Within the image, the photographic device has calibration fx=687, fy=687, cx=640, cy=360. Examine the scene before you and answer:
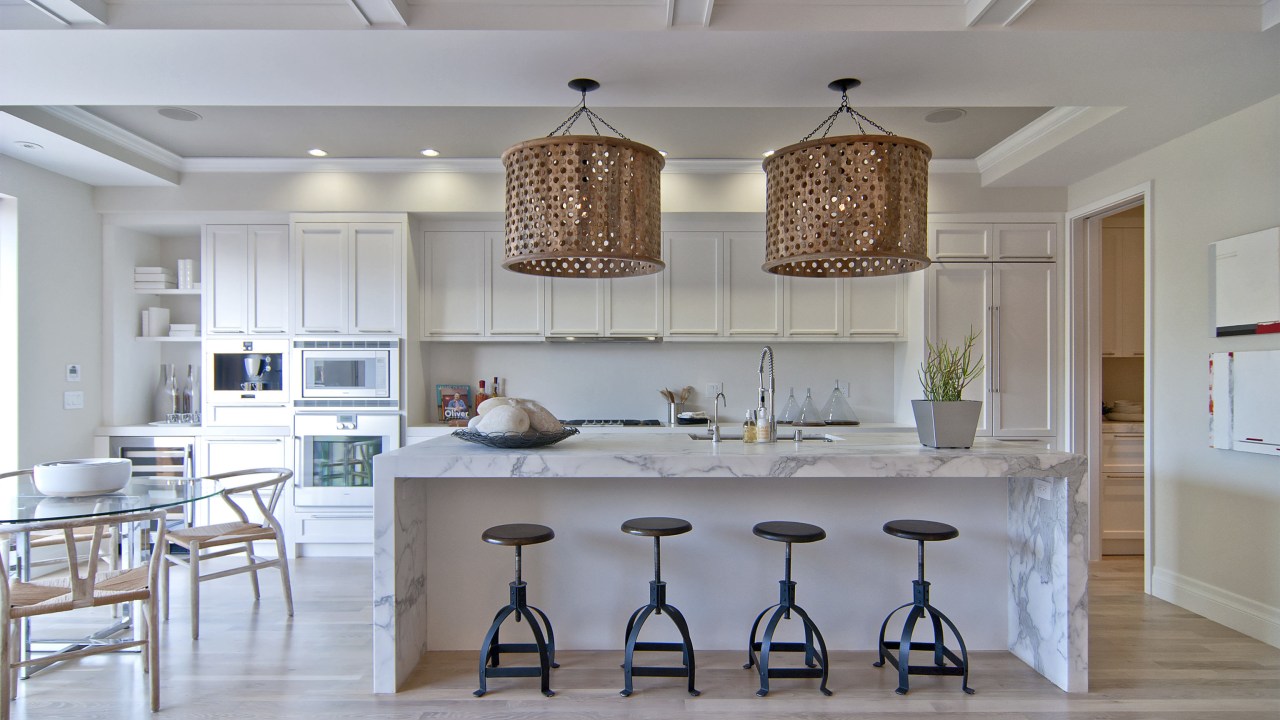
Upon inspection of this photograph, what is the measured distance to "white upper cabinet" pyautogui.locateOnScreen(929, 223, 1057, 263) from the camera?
15.5 ft

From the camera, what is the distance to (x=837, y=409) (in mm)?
5172

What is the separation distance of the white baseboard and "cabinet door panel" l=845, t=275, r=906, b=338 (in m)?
2.11

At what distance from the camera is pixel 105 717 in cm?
246

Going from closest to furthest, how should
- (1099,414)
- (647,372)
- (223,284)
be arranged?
(1099,414) < (223,284) < (647,372)

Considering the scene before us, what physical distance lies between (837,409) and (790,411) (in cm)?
35

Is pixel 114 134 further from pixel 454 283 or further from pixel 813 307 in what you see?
pixel 813 307

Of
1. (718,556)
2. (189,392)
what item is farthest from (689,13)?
(189,392)

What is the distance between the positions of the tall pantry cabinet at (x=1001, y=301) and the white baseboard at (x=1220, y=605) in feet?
3.89

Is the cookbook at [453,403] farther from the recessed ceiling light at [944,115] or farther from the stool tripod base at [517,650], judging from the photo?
the recessed ceiling light at [944,115]

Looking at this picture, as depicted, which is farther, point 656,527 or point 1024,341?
point 1024,341

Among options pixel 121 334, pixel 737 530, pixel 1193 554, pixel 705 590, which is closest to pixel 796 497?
pixel 737 530

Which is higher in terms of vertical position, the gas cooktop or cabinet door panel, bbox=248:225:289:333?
cabinet door panel, bbox=248:225:289:333

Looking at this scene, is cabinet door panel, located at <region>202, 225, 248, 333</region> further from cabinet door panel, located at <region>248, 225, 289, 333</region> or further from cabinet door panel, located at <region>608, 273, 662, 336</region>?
cabinet door panel, located at <region>608, 273, 662, 336</region>

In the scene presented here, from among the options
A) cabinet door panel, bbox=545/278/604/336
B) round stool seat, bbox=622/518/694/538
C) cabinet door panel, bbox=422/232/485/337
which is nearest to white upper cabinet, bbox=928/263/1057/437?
cabinet door panel, bbox=545/278/604/336
